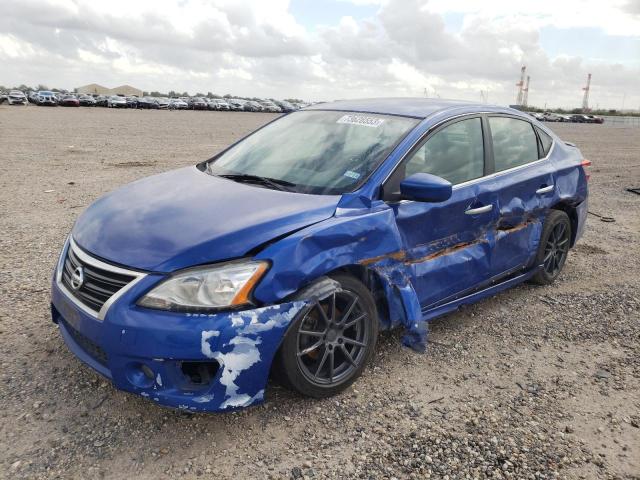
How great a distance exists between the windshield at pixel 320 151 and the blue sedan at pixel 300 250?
0.04ft

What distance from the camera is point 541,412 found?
3.14 m

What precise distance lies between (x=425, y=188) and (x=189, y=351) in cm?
160

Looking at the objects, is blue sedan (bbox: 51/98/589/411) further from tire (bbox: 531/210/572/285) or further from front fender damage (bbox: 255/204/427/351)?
tire (bbox: 531/210/572/285)

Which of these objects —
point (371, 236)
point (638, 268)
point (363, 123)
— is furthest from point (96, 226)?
point (638, 268)

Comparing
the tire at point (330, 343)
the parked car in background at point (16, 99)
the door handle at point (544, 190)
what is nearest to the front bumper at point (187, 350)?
the tire at point (330, 343)

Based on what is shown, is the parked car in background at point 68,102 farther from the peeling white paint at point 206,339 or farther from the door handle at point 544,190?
the peeling white paint at point 206,339

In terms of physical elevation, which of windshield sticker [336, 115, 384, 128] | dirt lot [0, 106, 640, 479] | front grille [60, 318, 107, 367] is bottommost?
dirt lot [0, 106, 640, 479]

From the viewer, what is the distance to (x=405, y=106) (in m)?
4.03

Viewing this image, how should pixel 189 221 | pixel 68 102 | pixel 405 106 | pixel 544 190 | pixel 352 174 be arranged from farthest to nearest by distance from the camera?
pixel 68 102, pixel 544 190, pixel 405 106, pixel 352 174, pixel 189 221

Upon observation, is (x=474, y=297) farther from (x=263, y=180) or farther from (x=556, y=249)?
(x=263, y=180)

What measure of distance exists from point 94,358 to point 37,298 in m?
1.90

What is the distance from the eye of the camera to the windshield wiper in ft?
11.1

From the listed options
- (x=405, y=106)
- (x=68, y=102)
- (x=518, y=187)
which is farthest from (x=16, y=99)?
(x=518, y=187)

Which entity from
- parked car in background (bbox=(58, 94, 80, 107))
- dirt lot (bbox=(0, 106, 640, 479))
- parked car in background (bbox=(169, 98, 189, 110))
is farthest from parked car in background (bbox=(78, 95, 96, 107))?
dirt lot (bbox=(0, 106, 640, 479))
